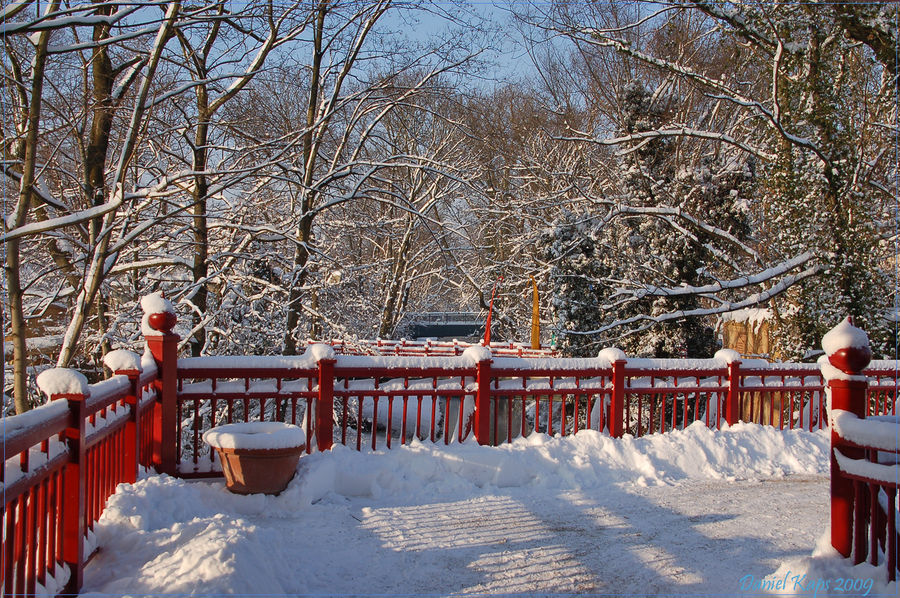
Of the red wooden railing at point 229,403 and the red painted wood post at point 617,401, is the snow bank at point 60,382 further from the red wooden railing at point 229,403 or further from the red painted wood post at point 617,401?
the red painted wood post at point 617,401

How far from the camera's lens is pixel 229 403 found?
6988 millimetres

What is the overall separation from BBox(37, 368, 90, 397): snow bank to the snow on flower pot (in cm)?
202

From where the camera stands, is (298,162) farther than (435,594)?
Yes

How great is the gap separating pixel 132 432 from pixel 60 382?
75.6 inches

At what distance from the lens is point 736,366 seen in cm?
866

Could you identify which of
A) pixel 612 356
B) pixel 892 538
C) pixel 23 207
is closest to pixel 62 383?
pixel 892 538

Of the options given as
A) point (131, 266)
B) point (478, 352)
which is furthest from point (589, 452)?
point (131, 266)

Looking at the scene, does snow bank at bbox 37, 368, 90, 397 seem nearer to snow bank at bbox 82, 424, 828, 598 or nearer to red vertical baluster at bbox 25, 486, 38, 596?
red vertical baluster at bbox 25, 486, 38, 596

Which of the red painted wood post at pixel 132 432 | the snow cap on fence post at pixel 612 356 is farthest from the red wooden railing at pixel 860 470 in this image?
the red painted wood post at pixel 132 432

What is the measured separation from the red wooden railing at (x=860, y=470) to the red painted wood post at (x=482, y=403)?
3651mm

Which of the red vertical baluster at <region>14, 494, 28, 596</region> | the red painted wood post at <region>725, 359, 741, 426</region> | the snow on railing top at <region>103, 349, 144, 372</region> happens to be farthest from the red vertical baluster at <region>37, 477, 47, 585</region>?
the red painted wood post at <region>725, 359, 741, 426</region>

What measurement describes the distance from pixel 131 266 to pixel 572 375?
21.9ft

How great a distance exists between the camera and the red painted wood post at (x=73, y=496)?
3588 millimetres

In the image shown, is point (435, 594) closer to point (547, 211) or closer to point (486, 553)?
point (486, 553)
